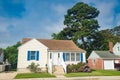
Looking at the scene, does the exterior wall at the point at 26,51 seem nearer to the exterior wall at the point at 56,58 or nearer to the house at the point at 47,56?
the house at the point at 47,56

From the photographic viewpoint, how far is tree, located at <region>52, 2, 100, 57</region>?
42.4 metres

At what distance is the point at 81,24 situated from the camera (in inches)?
1741

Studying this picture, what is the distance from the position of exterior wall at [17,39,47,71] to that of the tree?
17981 mm

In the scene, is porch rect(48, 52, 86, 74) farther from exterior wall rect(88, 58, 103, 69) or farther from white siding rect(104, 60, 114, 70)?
white siding rect(104, 60, 114, 70)

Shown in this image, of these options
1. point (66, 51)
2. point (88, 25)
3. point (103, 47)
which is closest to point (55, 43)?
point (66, 51)

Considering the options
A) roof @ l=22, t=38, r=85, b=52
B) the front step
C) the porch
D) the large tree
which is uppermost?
the large tree

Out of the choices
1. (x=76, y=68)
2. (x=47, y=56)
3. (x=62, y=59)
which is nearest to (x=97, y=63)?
(x=76, y=68)

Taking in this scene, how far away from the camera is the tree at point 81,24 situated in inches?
1668

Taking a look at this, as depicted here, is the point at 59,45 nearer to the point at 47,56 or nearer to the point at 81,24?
the point at 47,56

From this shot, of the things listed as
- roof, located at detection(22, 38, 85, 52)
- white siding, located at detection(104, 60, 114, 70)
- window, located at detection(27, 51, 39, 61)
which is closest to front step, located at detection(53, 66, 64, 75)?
window, located at detection(27, 51, 39, 61)

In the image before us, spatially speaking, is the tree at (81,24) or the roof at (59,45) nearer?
the roof at (59,45)

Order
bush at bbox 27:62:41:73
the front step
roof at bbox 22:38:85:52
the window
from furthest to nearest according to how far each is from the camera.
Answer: roof at bbox 22:38:85:52, the window, bush at bbox 27:62:41:73, the front step

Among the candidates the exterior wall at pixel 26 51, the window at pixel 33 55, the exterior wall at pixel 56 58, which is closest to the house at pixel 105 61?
the exterior wall at pixel 56 58

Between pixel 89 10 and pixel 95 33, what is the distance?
21.9ft
